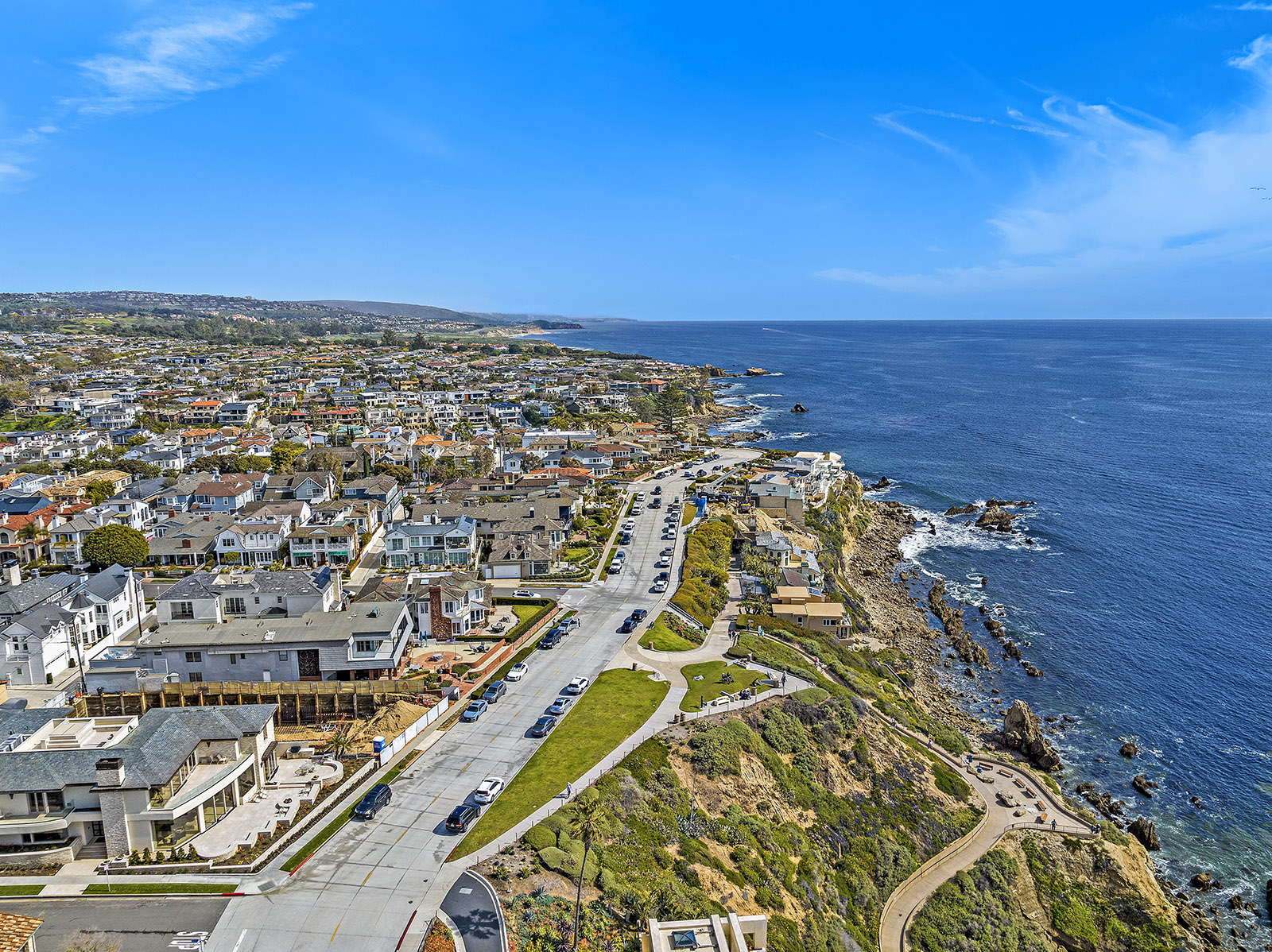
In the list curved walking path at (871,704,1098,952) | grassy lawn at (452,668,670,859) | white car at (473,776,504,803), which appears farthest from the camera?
curved walking path at (871,704,1098,952)

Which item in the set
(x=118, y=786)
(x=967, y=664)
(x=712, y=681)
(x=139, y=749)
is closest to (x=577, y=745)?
(x=712, y=681)

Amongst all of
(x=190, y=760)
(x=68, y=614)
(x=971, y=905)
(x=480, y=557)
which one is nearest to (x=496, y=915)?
(x=190, y=760)

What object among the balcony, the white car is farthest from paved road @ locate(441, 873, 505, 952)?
the balcony

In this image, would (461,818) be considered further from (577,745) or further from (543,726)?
(543,726)

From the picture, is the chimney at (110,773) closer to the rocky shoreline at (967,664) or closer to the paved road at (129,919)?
the paved road at (129,919)

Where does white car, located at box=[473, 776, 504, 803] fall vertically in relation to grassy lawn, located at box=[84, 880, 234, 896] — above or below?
above

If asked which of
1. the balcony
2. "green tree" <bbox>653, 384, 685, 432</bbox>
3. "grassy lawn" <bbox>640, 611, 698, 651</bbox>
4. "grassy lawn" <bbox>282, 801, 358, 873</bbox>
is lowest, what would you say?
"grassy lawn" <bbox>640, 611, 698, 651</bbox>

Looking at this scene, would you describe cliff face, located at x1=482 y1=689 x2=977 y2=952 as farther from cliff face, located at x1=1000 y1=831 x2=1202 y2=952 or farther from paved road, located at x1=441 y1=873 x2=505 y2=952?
cliff face, located at x1=1000 y1=831 x2=1202 y2=952
